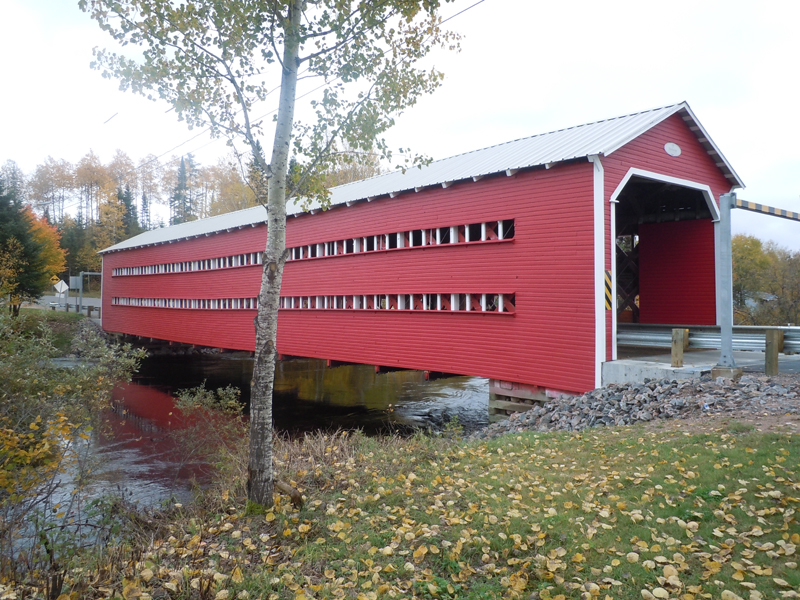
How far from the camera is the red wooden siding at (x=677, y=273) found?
1277cm

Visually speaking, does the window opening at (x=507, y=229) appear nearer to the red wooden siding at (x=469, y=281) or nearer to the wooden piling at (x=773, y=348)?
the red wooden siding at (x=469, y=281)

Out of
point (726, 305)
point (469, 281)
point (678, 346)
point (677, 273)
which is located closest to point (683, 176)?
point (677, 273)

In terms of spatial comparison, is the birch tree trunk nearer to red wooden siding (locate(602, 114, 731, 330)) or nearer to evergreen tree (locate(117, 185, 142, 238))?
red wooden siding (locate(602, 114, 731, 330))

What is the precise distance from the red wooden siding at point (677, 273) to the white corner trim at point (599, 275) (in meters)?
4.47

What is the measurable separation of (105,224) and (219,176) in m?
10.3

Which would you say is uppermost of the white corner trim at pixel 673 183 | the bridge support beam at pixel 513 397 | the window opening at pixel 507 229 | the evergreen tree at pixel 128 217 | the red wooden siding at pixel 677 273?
the evergreen tree at pixel 128 217

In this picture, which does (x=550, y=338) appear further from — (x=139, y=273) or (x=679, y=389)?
(x=139, y=273)

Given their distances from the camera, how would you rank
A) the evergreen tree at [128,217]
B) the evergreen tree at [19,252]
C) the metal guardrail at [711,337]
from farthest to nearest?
the evergreen tree at [128,217], the evergreen tree at [19,252], the metal guardrail at [711,337]

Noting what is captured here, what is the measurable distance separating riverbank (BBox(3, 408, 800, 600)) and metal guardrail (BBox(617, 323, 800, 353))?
342 cm

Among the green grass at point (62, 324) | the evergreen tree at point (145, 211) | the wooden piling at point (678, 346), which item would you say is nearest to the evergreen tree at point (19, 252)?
the green grass at point (62, 324)

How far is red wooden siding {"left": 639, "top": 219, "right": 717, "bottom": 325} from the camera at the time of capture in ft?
41.9

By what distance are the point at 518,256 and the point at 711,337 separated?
3666 millimetres

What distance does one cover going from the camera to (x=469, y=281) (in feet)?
38.5

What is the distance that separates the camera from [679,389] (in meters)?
8.31
